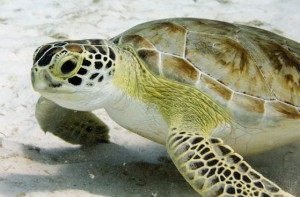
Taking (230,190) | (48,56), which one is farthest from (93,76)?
(230,190)

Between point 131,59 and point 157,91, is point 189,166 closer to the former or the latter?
point 157,91

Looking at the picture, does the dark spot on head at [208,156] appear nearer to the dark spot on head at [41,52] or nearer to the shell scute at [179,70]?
the shell scute at [179,70]

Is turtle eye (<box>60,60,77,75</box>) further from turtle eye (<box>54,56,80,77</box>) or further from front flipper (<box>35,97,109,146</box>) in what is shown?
front flipper (<box>35,97,109,146</box>)

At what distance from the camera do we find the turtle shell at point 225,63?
3.09 meters

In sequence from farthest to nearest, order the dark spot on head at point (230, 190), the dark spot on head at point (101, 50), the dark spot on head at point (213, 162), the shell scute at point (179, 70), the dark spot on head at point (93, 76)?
the shell scute at point (179, 70), the dark spot on head at point (101, 50), the dark spot on head at point (93, 76), the dark spot on head at point (213, 162), the dark spot on head at point (230, 190)

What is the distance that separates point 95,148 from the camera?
3770 mm

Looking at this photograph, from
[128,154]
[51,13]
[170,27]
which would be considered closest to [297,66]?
[170,27]

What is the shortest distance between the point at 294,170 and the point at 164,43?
1.51 meters

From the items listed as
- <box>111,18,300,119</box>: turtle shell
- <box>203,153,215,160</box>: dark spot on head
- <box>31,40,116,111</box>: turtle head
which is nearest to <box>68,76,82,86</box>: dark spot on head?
<box>31,40,116,111</box>: turtle head

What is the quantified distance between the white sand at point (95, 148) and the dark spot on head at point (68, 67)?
0.78 metres

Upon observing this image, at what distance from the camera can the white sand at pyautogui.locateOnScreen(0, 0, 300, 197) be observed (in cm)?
301

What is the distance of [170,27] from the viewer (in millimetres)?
3381

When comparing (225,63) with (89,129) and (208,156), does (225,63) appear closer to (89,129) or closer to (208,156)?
A: (208,156)

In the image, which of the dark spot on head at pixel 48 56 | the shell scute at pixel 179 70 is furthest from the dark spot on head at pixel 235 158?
the dark spot on head at pixel 48 56
